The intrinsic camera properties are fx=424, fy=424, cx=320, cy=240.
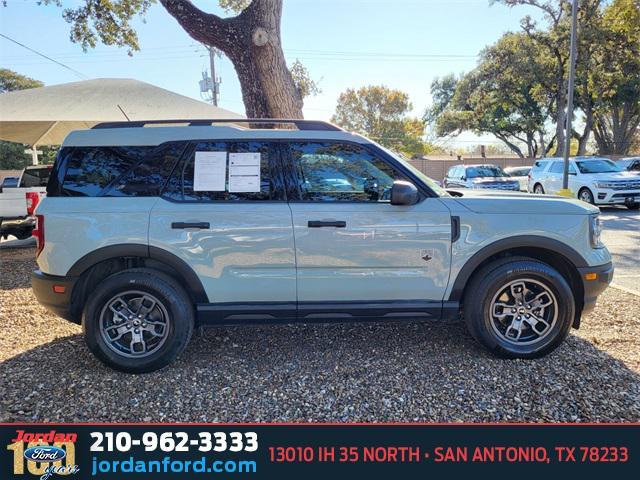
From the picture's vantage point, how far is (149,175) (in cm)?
336

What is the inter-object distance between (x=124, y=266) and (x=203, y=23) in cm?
520

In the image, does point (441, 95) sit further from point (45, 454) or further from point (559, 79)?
point (45, 454)

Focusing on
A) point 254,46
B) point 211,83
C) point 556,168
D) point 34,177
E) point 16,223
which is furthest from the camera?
point 211,83

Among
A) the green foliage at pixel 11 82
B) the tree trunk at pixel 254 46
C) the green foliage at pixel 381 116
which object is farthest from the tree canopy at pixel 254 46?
the green foliage at pixel 381 116

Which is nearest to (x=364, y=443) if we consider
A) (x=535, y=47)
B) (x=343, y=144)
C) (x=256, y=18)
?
A: (x=343, y=144)

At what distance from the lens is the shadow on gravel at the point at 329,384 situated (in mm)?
2855

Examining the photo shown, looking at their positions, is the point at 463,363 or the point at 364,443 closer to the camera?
the point at 364,443

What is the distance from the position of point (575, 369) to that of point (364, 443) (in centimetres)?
190

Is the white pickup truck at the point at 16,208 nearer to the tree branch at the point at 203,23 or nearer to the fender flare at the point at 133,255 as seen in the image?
the tree branch at the point at 203,23

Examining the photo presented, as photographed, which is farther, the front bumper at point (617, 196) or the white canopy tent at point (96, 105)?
the front bumper at point (617, 196)

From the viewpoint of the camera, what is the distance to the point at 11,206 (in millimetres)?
8039

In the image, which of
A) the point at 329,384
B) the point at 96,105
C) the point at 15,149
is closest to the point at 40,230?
the point at 329,384

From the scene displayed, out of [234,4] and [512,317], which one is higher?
[234,4]

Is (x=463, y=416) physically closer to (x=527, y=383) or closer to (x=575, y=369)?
(x=527, y=383)
